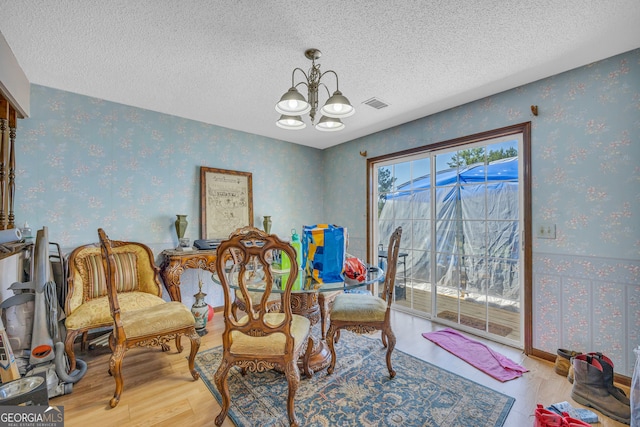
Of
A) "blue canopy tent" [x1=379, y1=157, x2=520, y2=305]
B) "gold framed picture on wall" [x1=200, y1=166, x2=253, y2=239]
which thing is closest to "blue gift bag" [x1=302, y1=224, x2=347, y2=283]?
"blue canopy tent" [x1=379, y1=157, x2=520, y2=305]

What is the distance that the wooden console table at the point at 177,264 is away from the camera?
2947 mm

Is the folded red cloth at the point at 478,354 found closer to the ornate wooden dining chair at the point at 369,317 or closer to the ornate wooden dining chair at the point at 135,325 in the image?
the ornate wooden dining chair at the point at 369,317

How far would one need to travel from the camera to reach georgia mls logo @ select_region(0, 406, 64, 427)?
1.24 m

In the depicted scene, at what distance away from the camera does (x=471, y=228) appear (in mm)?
3016

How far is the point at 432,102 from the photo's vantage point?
292 centimetres

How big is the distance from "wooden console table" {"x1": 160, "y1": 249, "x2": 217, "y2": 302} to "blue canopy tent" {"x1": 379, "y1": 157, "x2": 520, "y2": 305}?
2.46 meters

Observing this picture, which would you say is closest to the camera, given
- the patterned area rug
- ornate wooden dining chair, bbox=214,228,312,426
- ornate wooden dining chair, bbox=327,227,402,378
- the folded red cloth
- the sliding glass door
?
ornate wooden dining chair, bbox=214,228,312,426

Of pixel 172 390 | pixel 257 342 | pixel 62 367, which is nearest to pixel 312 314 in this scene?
pixel 257 342

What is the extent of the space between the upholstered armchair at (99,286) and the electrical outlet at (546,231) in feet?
11.0

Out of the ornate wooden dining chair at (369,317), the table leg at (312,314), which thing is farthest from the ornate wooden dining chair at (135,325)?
the ornate wooden dining chair at (369,317)

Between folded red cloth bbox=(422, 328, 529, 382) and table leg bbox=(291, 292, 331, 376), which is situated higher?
table leg bbox=(291, 292, 331, 376)

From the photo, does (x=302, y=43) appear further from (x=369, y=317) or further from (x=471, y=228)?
(x=471, y=228)

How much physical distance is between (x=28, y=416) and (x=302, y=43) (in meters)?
2.50

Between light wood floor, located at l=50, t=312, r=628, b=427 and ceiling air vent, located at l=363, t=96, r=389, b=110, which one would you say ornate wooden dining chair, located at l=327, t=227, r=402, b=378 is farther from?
ceiling air vent, located at l=363, t=96, r=389, b=110
